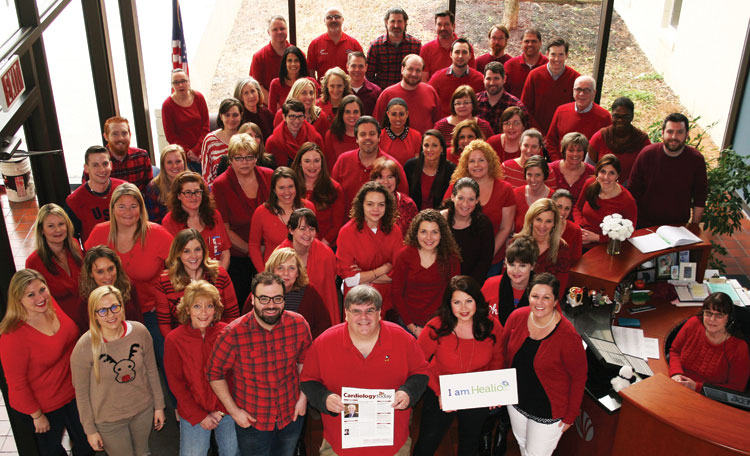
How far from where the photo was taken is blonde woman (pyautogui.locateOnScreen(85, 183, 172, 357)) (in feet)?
15.5

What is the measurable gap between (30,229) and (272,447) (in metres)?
4.32

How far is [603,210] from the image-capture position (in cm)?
572

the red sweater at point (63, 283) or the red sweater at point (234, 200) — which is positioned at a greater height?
the red sweater at point (234, 200)

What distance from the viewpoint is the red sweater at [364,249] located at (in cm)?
489

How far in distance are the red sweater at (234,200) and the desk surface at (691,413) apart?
312 cm

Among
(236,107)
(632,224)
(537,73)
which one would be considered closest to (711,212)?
(632,224)

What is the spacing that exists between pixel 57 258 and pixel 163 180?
1.20m

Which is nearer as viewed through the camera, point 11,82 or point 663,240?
point 11,82

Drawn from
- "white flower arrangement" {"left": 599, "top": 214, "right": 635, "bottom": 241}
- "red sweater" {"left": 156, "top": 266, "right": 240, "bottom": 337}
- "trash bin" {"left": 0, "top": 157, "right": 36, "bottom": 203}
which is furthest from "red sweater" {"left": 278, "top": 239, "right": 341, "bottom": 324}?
"trash bin" {"left": 0, "top": 157, "right": 36, "bottom": 203}

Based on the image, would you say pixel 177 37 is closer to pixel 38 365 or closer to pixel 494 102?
pixel 494 102

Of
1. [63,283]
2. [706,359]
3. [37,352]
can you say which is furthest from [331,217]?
[706,359]

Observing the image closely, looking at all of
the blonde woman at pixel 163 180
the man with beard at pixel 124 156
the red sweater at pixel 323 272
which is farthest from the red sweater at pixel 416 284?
the man with beard at pixel 124 156

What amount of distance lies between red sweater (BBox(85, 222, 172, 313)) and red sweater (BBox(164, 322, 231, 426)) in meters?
0.93

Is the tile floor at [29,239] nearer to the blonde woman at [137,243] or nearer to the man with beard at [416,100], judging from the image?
the blonde woman at [137,243]
